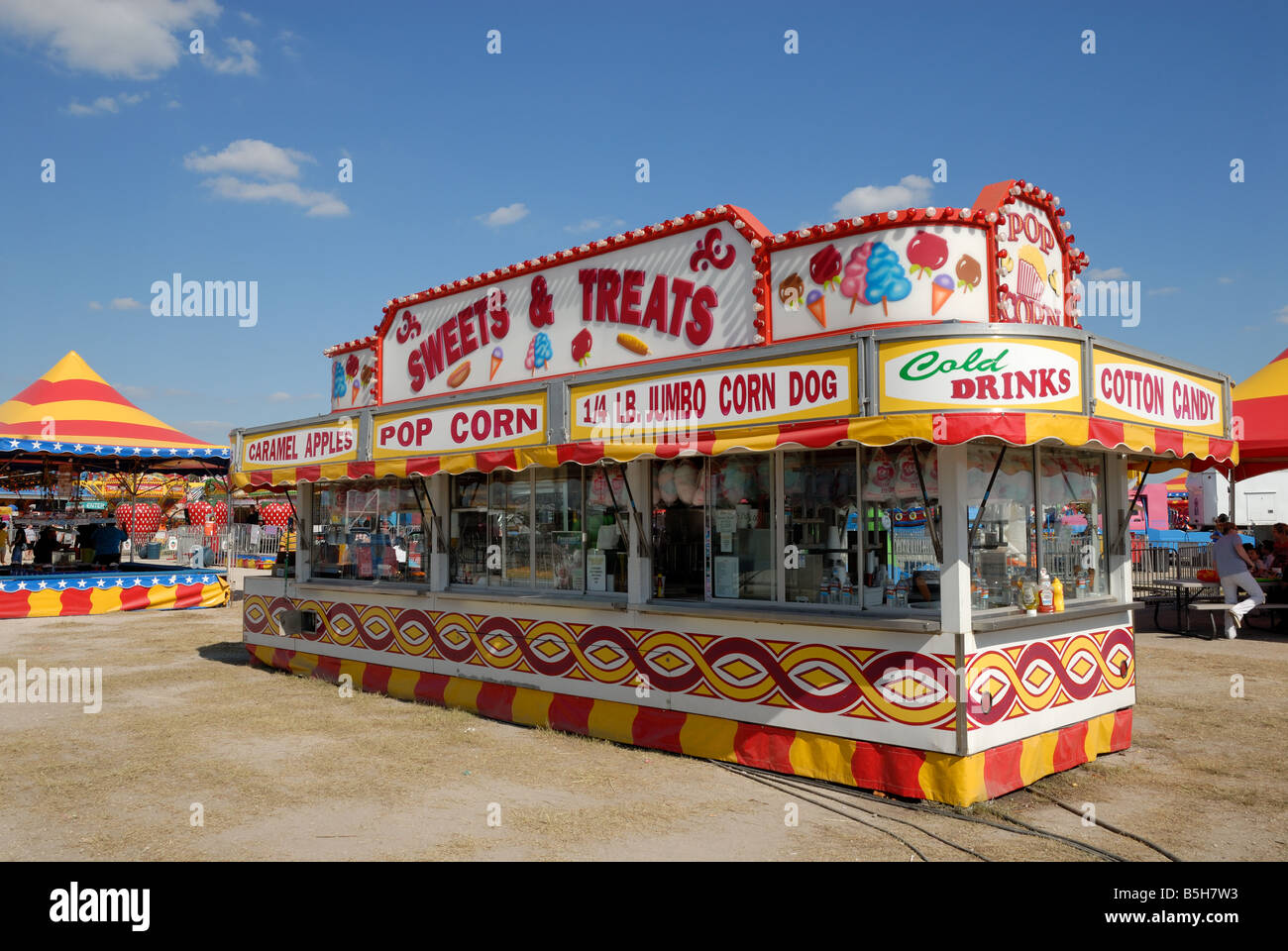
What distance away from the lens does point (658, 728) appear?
308 inches

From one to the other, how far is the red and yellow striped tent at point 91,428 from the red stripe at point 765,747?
19.3 m

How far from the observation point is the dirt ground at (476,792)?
220 inches

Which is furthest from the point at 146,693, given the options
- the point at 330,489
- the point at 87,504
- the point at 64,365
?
the point at 87,504

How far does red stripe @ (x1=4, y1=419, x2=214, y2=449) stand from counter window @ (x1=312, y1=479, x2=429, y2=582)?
41.3 feet

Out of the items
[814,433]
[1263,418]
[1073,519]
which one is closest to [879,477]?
[814,433]

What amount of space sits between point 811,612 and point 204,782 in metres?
4.94

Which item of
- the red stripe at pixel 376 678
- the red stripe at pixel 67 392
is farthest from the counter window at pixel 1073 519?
the red stripe at pixel 67 392

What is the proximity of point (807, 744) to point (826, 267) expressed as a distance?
372 centimetres

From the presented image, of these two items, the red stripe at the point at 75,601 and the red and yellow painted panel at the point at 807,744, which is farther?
the red stripe at the point at 75,601

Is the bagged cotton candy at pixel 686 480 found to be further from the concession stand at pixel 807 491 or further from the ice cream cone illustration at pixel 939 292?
the ice cream cone illustration at pixel 939 292

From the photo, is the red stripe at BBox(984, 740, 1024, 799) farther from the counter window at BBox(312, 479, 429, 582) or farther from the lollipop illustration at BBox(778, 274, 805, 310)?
the counter window at BBox(312, 479, 429, 582)

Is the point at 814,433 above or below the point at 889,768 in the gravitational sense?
above

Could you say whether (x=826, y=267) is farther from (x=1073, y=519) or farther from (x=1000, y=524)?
(x=1073, y=519)

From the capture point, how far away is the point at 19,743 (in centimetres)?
849
